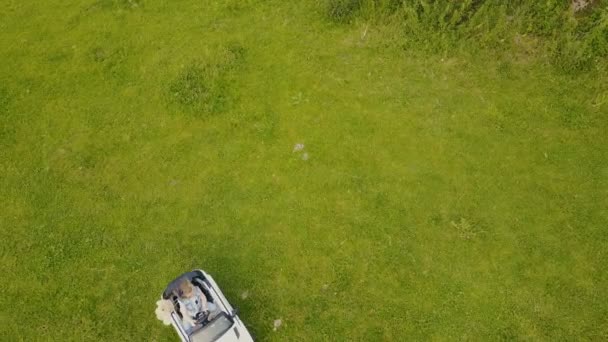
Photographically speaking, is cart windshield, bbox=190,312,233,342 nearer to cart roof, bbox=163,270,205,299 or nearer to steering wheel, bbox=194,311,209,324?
steering wheel, bbox=194,311,209,324

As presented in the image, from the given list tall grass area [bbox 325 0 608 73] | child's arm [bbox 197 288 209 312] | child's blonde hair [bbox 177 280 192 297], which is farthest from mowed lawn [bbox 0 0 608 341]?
child's blonde hair [bbox 177 280 192 297]

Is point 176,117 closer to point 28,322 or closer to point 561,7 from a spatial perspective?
point 28,322

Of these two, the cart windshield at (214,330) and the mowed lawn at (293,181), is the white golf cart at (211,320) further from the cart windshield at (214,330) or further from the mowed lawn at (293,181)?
the mowed lawn at (293,181)

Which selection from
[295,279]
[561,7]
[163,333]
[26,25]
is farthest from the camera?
[26,25]

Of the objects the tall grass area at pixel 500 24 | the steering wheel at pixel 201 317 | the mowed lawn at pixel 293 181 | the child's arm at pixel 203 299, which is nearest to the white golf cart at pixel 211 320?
the steering wheel at pixel 201 317

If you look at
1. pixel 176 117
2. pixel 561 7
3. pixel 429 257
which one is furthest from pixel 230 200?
pixel 561 7
